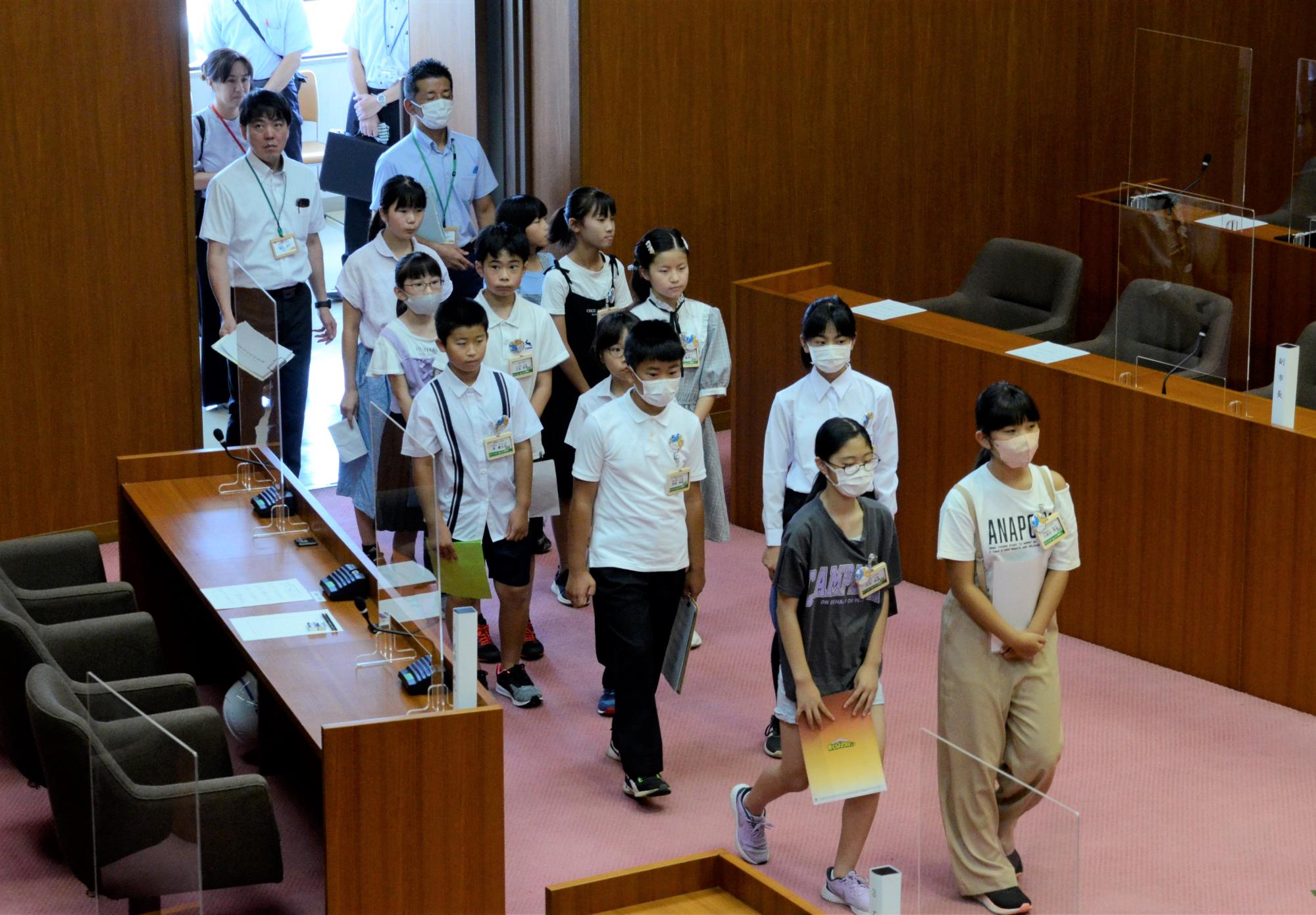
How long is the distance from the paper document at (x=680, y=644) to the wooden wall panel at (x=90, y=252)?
3015 millimetres

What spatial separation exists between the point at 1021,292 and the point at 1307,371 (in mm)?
1751

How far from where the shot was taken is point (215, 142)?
25.6 ft

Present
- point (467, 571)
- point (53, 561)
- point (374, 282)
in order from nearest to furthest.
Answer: point (467, 571) → point (53, 561) → point (374, 282)

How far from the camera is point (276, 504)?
230 inches

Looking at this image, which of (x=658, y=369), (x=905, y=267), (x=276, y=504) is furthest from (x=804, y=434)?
(x=905, y=267)

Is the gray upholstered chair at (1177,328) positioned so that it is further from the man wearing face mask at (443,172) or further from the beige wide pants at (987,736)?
the man wearing face mask at (443,172)

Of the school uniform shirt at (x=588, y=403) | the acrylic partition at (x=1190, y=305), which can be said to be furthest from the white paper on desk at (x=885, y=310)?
the school uniform shirt at (x=588, y=403)

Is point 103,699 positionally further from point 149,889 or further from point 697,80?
point 697,80

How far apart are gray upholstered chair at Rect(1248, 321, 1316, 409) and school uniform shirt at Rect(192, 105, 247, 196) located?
14.0ft

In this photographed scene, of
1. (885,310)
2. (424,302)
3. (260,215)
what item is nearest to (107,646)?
(424,302)

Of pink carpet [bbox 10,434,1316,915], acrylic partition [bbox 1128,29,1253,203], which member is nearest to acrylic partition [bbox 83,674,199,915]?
pink carpet [bbox 10,434,1316,915]

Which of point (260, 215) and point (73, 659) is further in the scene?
point (260, 215)

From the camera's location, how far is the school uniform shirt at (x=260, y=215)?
23.2 feet

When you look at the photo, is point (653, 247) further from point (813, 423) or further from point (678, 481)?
point (678, 481)
